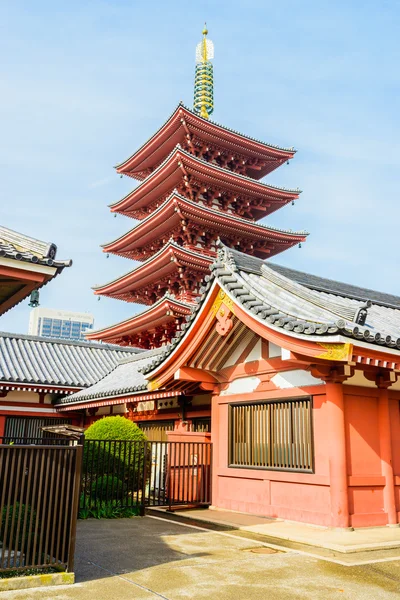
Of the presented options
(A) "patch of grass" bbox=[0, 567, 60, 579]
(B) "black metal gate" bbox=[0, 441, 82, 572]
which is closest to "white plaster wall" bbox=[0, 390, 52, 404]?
(B) "black metal gate" bbox=[0, 441, 82, 572]

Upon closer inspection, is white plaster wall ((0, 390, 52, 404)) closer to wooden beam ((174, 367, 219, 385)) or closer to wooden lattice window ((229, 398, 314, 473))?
wooden beam ((174, 367, 219, 385))

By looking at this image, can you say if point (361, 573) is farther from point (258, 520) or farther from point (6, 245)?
point (6, 245)

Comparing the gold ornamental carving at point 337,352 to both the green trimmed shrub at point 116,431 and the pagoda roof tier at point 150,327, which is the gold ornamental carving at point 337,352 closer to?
the green trimmed shrub at point 116,431

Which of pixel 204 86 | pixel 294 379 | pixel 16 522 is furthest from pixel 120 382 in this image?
pixel 204 86

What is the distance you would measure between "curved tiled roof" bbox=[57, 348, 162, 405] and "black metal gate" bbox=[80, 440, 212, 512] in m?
3.50

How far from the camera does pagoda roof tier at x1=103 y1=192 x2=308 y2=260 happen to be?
2566cm

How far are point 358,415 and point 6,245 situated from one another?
7.12 meters

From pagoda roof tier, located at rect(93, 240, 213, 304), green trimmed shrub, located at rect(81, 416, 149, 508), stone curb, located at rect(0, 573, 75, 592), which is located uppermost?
pagoda roof tier, located at rect(93, 240, 213, 304)

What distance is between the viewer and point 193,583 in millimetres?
6062

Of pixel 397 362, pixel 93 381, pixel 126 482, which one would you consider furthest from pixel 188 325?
pixel 93 381

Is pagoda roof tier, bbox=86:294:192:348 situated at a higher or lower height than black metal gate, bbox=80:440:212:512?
higher

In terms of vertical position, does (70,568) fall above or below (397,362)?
below

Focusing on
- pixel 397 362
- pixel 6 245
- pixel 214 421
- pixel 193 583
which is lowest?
pixel 193 583

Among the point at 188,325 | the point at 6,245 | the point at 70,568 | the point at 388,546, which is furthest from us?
the point at 188,325
